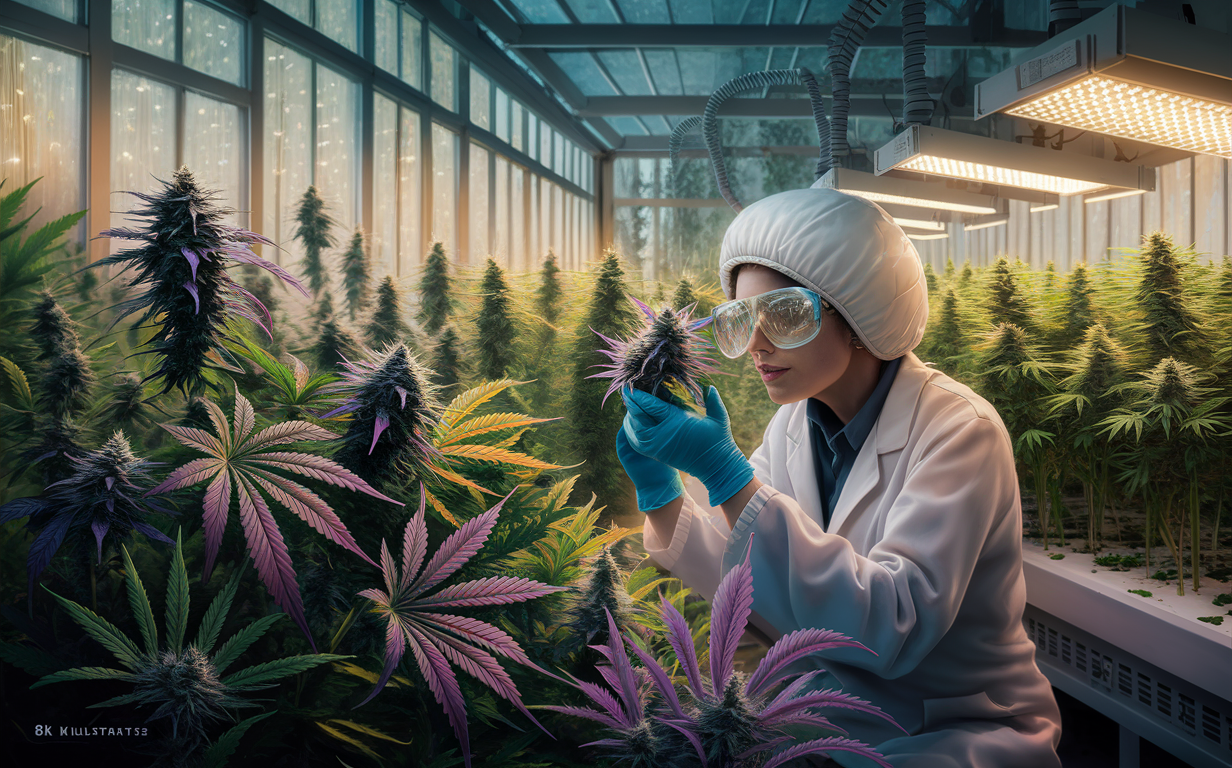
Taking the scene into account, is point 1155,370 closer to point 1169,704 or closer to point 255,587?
point 1169,704

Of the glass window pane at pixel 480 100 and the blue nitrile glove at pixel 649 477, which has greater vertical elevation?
the glass window pane at pixel 480 100

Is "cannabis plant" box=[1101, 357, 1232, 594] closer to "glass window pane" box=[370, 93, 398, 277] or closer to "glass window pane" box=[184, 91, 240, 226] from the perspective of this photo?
"glass window pane" box=[370, 93, 398, 277]

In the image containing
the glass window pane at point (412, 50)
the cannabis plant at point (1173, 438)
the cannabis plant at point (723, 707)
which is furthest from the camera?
the cannabis plant at point (1173, 438)

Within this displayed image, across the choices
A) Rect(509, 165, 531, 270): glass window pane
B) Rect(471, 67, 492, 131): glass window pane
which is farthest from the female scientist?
Rect(471, 67, 492, 131): glass window pane

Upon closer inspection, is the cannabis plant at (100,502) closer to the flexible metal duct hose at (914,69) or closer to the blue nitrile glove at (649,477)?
the blue nitrile glove at (649,477)

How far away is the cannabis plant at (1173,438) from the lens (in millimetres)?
1398

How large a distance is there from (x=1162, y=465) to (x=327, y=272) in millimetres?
2024

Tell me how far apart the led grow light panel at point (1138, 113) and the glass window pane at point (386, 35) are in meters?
1.25

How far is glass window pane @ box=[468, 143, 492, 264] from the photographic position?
4.07ft

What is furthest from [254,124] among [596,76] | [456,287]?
[596,76]

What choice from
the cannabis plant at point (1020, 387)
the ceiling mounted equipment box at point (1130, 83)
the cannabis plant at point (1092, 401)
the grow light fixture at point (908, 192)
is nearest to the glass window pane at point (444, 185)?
the grow light fixture at point (908, 192)

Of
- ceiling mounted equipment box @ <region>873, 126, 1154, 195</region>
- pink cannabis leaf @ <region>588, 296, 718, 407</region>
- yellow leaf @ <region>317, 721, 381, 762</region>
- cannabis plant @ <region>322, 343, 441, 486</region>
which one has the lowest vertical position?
yellow leaf @ <region>317, 721, 381, 762</region>

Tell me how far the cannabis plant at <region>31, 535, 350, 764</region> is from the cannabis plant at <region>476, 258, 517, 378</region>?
1.97 feet

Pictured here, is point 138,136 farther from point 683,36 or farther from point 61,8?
point 683,36
